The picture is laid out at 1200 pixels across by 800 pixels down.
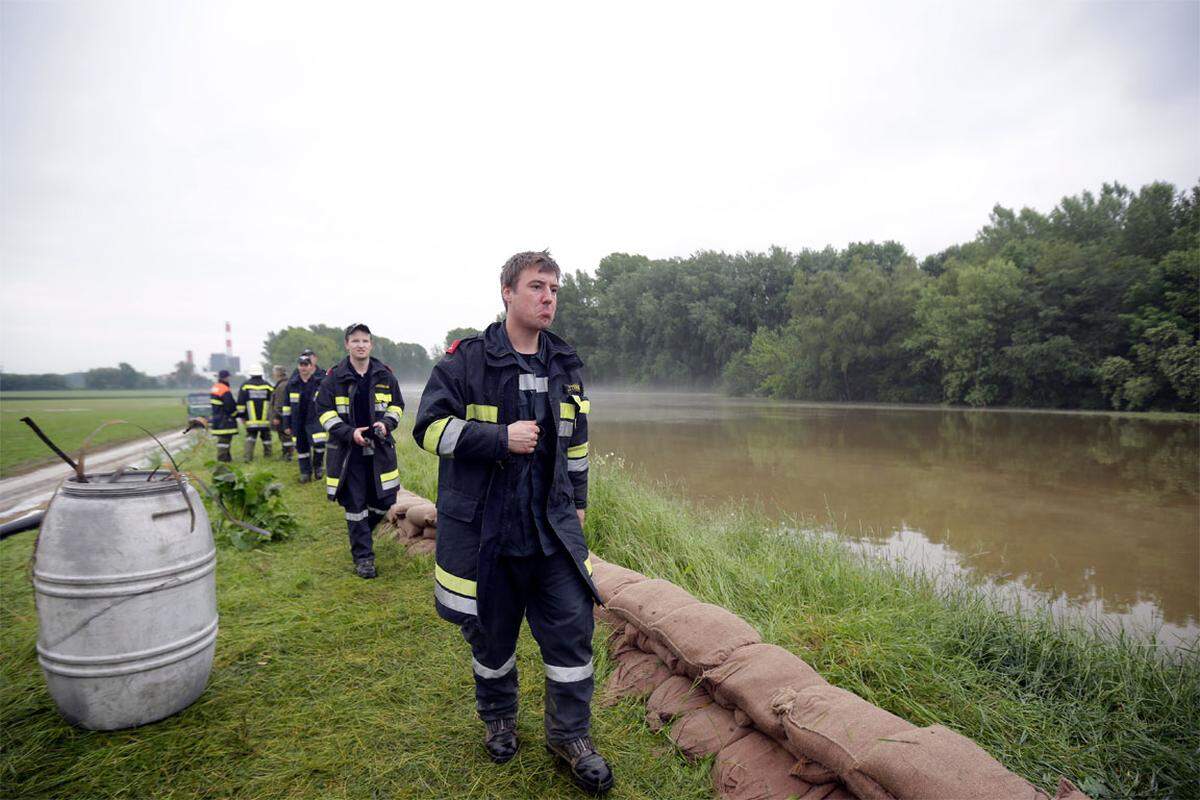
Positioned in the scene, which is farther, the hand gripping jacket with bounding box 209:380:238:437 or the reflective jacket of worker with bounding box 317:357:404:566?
the hand gripping jacket with bounding box 209:380:238:437

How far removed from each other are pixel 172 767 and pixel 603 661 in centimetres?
198

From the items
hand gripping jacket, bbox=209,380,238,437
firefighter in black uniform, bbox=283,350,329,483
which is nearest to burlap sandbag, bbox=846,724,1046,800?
firefighter in black uniform, bbox=283,350,329,483

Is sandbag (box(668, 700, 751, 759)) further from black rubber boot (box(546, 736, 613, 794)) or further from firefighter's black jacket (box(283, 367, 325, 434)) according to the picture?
firefighter's black jacket (box(283, 367, 325, 434))

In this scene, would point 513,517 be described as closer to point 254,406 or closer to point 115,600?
point 115,600

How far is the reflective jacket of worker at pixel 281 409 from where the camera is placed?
474 inches

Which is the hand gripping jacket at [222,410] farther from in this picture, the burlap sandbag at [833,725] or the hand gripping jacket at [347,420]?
the burlap sandbag at [833,725]

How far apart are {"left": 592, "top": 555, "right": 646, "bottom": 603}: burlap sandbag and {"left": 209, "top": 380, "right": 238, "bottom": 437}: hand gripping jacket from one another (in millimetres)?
10151

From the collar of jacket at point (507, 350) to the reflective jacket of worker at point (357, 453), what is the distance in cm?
277

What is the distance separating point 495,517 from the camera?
7.83ft

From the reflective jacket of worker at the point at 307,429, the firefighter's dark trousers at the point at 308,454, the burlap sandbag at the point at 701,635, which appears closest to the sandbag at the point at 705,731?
the burlap sandbag at the point at 701,635

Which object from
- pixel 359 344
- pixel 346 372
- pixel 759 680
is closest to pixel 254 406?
pixel 346 372

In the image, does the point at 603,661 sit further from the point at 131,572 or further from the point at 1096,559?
the point at 1096,559

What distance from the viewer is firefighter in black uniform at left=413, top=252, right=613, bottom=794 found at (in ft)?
7.80

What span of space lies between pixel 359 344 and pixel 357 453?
2.98 feet
